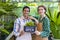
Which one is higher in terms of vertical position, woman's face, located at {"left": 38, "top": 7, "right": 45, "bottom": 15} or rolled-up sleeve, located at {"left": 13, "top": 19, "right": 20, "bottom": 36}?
woman's face, located at {"left": 38, "top": 7, "right": 45, "bottom": 15}

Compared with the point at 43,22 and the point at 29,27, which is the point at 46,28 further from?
the point at 29,27

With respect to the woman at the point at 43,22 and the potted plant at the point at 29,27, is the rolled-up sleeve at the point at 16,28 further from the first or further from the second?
the woman at the point at 43,22

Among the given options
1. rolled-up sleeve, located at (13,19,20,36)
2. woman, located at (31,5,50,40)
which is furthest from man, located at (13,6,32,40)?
woman, located at (31,5,50,40)

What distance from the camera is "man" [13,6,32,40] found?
10.3 feet

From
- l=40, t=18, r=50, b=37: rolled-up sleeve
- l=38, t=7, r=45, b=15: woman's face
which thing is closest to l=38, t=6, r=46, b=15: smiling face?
l=38, t=7, r=45, b=15: woman's face

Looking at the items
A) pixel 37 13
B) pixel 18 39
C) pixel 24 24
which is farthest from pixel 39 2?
pixel 18 39

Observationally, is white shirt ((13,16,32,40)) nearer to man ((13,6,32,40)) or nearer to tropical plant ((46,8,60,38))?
man ((13,6,32,40))

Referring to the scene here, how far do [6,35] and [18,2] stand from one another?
0.46 meters

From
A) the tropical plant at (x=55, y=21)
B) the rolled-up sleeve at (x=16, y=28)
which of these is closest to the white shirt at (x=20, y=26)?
the rolled-up sleeve at (x=16, y=28)

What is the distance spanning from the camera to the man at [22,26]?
313cm

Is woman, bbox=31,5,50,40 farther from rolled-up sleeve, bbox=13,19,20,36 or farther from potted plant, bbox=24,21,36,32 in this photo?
rolled-up sleeve, bbox=13,19,20,36

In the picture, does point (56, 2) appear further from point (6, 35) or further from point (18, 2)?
point (6, 35)

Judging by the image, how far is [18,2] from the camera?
3145 mm

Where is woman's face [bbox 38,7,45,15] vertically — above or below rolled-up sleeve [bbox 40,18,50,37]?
above
